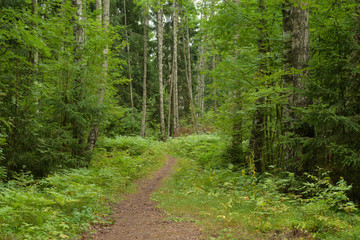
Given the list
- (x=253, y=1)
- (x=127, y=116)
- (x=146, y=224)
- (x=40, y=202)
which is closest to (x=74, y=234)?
(x=40, y=202)

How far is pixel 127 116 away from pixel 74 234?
1866 cm

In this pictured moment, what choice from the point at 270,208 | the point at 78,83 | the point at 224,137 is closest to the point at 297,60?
the point at 270,208

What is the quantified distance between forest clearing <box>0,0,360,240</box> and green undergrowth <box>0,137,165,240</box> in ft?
0.11

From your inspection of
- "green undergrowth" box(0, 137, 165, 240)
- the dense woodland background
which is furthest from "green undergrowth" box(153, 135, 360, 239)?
"green undergrowth" box(0, 137, 165, 240)

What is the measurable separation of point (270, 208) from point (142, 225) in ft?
9.25

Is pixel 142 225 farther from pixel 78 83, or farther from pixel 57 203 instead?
pixel 78 83

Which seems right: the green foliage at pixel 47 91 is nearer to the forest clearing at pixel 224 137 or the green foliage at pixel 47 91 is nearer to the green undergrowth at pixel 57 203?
the forest clearing at pixel 224 137

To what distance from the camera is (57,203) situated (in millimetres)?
5367

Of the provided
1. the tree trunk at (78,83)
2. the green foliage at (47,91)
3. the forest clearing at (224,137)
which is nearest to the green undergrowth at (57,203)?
the forest clearing at (224,137)

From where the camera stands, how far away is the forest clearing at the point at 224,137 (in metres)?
4.66

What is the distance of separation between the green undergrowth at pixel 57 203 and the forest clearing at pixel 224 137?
34 millimetres

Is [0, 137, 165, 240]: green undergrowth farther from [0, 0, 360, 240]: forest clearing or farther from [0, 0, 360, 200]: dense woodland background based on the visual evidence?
[0, 0, 360, 200]: dense woodland background

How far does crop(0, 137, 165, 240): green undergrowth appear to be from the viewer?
3.99m

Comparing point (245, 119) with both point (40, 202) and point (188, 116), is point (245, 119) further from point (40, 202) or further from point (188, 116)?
point (188, 116)
